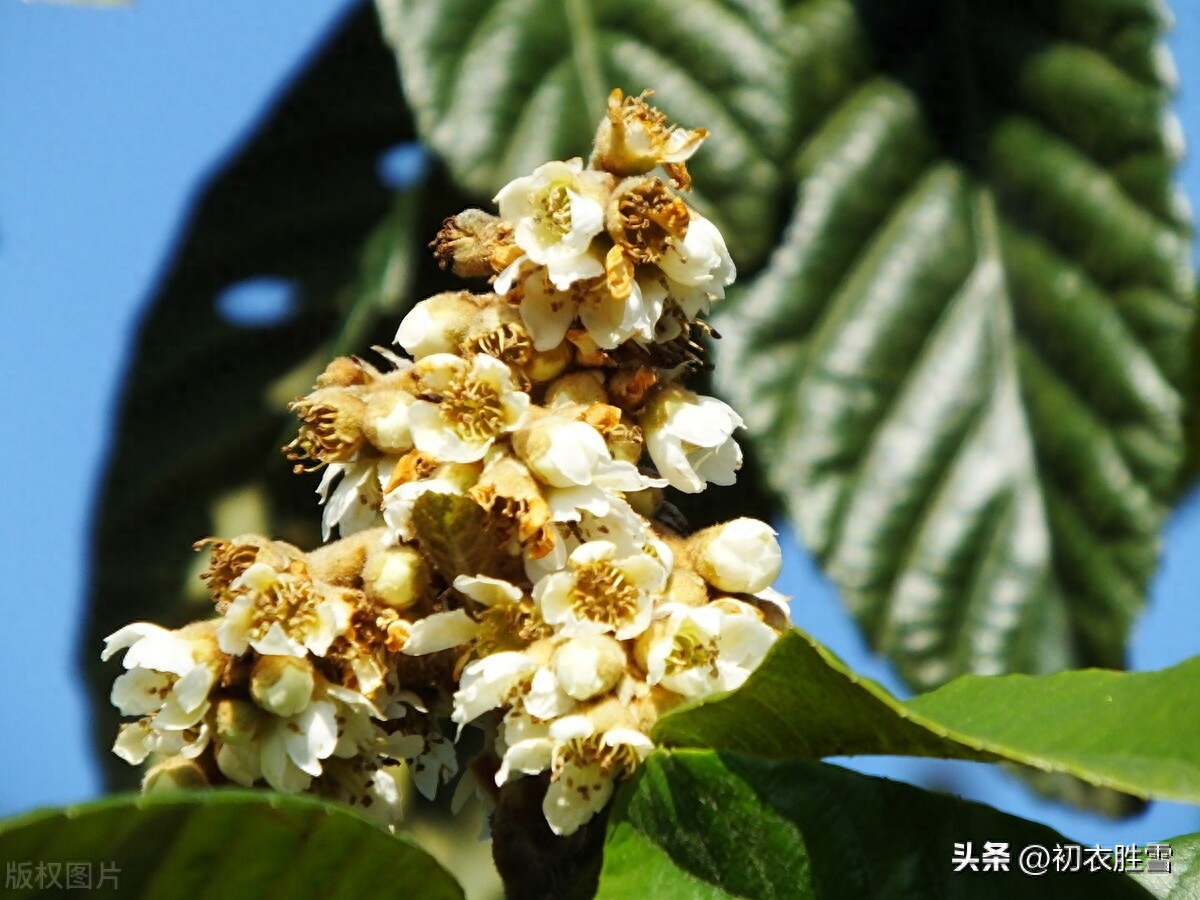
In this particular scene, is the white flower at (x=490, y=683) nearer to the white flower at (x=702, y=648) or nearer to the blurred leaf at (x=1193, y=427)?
the white flower at (x=702, y=648)

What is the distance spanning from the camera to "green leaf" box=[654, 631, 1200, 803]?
0.50m

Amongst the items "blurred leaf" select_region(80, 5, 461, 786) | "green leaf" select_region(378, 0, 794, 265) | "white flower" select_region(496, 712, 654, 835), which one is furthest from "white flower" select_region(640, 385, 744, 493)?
"blurred leaf" select_region(80, 5, 461, 786)

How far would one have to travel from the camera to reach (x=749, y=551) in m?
0.63

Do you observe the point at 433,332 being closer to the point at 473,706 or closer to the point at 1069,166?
the point at 473,706

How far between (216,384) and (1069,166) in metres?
0.87

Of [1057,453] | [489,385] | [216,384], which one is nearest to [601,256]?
[489,385]

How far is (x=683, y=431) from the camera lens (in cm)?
64

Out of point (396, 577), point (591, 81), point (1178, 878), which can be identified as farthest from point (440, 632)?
point (591, 81)

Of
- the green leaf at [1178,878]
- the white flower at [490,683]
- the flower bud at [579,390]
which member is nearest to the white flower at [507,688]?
the white flower at [490,683]

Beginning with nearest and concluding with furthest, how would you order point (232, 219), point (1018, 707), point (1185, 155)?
1. point (1018, 707)
2. point (1185, 155)
3. point (232, 219)

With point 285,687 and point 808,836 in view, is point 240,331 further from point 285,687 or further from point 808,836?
point 808,836

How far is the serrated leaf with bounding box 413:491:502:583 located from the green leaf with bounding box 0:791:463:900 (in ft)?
0.34

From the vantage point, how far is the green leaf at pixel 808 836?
571 millimetres

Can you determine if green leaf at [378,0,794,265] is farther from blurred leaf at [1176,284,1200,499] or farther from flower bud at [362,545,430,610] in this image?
blurred leaf at [1176,284,1200,499]
